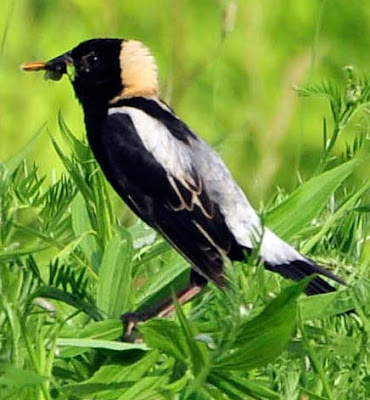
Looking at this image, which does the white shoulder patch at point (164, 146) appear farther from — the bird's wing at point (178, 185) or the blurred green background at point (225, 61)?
the blurred green background at point (225, 61)

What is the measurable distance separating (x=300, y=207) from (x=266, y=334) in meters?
0.41

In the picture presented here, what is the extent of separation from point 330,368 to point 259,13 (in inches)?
68.2

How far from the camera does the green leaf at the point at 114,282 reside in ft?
5.13

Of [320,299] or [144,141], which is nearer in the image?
[320,299]

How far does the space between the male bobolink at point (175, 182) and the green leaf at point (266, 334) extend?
16.1 inches

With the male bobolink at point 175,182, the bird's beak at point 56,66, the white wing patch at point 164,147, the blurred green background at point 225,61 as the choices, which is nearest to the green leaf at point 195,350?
the male bobolink at point 175,182

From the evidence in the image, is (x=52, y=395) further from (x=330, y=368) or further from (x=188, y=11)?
(x=188, y=11)

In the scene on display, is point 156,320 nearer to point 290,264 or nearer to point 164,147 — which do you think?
point 290,264

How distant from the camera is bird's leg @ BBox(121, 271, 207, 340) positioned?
151 centimetres

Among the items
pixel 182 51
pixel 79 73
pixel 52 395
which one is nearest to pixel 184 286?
pixel 52 395

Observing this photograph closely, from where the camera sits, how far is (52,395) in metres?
A: 1.42

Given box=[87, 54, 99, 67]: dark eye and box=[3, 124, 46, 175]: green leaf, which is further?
box=[87, 54, 99, 67]: dark eye

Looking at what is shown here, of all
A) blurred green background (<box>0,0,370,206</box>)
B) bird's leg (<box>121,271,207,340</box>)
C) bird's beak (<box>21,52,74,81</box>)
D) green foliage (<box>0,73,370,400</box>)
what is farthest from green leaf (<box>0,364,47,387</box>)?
blurred green background (<box>0,0,370,206</box>)

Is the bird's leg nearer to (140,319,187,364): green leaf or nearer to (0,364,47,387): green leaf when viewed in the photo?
(140,319,187,364): green leaf
